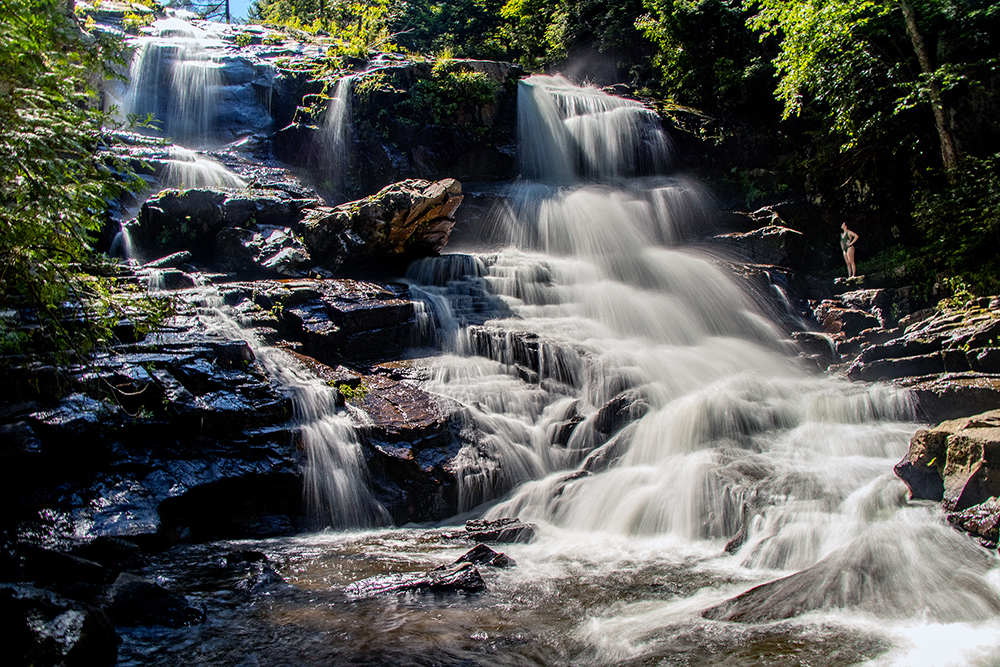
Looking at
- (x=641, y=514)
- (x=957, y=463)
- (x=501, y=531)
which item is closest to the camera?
(x=957, y=463)

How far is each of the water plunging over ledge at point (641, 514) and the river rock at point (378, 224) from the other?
97cm

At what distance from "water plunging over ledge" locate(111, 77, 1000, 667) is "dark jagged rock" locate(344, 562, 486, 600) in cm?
19

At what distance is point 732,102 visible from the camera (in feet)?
68.6

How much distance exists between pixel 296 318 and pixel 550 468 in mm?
5204

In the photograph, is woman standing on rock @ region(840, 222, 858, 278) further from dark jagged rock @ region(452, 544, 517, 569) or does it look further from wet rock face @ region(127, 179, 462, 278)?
dark jagged rock @ region(452, 544, 517, 569)

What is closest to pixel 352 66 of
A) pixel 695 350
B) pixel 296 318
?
pixel 296 318

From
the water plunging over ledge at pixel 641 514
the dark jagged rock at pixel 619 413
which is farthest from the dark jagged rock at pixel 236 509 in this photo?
the dark jagged rock at pixel 619 413

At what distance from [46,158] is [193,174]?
11.7 meters

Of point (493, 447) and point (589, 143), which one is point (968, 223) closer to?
point (589, 143)

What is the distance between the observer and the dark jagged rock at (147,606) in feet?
14.8

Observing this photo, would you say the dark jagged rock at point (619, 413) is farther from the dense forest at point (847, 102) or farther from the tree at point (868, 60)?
the tree at point (868, 60)

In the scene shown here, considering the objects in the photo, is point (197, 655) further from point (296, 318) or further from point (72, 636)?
point (296, 318)

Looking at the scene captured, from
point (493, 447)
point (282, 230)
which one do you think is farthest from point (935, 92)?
point (282, 230)

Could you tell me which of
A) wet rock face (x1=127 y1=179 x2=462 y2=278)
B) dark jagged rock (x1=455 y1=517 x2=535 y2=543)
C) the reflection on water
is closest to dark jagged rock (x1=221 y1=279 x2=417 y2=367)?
wet rock face (x1=127 y1=179 x2=462 y2=278)
